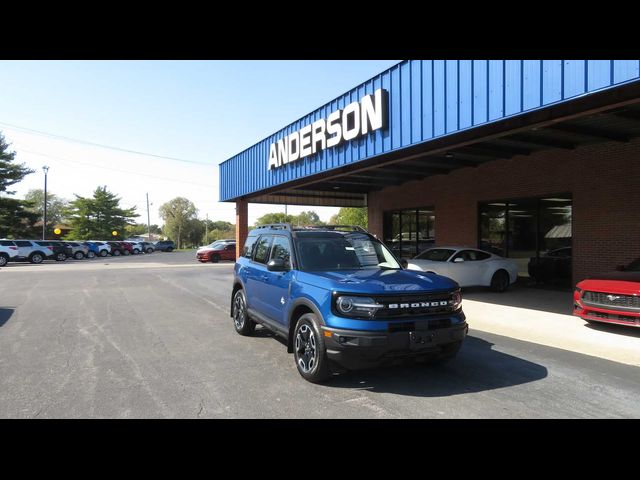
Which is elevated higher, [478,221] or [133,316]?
[478,221]

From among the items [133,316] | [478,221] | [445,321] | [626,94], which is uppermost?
[626,94]

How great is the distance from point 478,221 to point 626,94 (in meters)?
9.18

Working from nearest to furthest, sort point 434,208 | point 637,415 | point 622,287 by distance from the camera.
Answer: point 637,415 < point 622,287 < point 434,208

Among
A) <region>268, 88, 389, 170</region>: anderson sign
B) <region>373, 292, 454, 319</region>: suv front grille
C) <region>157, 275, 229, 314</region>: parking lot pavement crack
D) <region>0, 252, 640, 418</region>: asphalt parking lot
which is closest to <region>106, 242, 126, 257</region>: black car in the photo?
<region>157, 275, 229, 314</region>: parking lot pavement crack

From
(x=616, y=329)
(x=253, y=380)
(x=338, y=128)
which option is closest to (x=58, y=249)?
(x=338, y=128)

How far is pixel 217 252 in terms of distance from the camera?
3166cm

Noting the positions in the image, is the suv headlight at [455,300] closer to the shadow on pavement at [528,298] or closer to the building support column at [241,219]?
the shadow on pavement at [528,298]

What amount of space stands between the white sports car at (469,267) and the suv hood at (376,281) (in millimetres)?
6843

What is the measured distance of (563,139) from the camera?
11.2m

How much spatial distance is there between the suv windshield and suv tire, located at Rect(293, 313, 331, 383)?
0.82m

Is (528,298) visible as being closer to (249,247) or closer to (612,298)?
(612,298)
